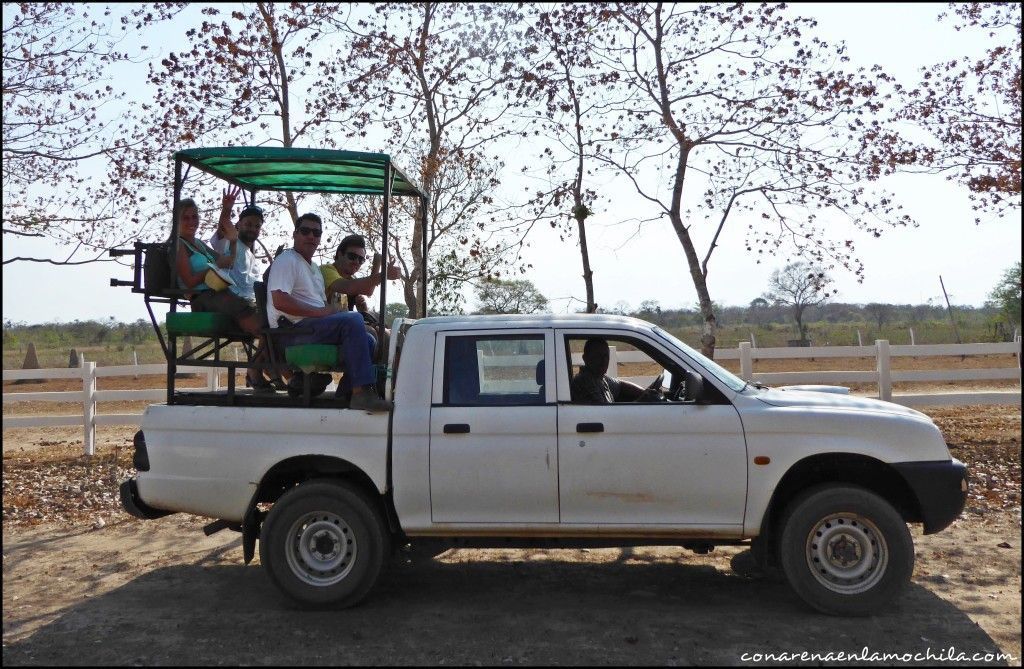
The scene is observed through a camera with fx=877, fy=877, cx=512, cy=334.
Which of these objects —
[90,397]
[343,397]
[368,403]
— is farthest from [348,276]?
[90,397]

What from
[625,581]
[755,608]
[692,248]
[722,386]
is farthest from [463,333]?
[692,248]

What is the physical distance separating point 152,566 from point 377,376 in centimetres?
264

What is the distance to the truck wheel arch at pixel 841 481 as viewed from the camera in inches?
214

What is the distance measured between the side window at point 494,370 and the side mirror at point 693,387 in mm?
905

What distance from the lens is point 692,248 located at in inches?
437

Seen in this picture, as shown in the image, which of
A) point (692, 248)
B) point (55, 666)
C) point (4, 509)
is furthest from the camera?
point (692, 248)

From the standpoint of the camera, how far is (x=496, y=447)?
5480 millimetres

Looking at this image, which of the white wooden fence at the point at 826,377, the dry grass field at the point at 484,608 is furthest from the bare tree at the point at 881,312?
the dry grass field at the point at 484,608

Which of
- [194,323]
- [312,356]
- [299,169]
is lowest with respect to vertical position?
[312,356]

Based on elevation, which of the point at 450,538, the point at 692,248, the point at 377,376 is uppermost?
the point at 692,248

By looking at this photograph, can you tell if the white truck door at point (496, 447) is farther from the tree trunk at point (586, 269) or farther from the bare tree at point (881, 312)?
the bare tree at point (881, 312)

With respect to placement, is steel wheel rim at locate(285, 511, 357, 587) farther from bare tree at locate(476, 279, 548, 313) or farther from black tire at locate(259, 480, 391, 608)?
bare tree at locate(476, 279, 548, 313)

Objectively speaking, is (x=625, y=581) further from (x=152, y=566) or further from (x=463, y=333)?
(x=152, y=566)

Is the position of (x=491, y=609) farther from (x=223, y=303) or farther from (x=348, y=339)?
(x=223, y=303)
